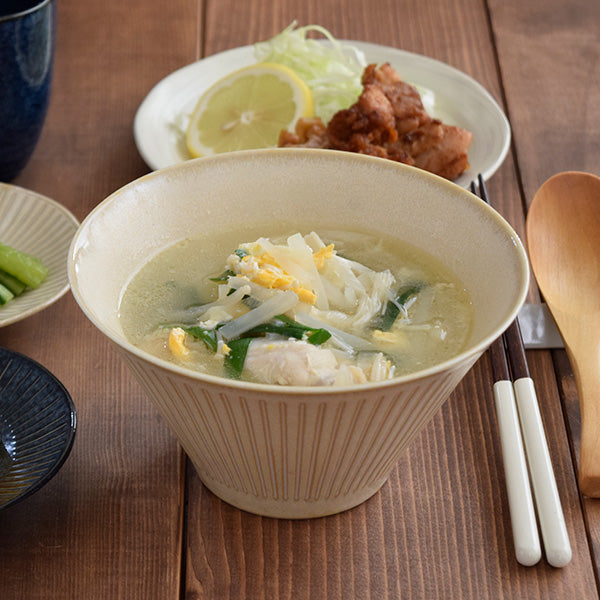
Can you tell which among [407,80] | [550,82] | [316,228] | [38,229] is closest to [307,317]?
[316,228]

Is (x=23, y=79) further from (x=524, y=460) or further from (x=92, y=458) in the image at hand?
(x=524, y=460)

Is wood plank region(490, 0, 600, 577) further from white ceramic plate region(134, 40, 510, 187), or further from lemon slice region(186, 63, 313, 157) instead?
lemon slice region(186, 63, 313, 157)

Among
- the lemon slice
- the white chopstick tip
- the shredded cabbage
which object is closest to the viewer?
the white chopstick tip

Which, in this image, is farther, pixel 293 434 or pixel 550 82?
pixel 550 82

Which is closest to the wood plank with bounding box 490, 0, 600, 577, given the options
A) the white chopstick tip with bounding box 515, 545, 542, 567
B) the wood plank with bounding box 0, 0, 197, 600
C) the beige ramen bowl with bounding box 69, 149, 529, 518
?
the beige ramen bowl with bounding box 69, 149, 529, 518

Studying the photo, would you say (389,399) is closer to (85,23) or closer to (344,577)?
(344,577)

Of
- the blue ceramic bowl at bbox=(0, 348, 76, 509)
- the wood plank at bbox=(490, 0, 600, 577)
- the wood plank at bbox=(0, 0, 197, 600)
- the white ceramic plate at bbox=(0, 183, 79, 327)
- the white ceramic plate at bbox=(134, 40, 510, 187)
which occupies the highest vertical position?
the blue ceramic bowl at bbox=(0, 348, 76, 509)

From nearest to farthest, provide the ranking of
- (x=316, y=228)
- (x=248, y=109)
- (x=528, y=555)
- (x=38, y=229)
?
(x=528, y=555), (x=316, y=228), (x=38, y=229), (x=248, y=109)

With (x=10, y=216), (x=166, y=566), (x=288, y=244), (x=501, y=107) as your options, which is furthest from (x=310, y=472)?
(x=501, y=107)
